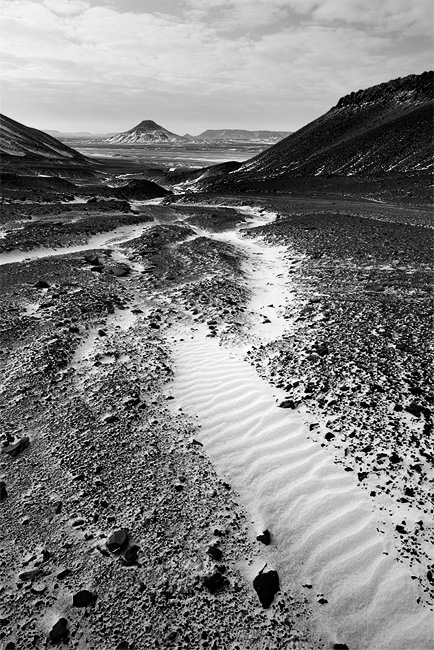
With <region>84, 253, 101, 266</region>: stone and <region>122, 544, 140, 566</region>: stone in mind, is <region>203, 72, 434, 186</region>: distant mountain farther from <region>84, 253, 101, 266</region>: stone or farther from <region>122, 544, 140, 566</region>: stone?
<region>122, 544, 140, 566</region>: stone

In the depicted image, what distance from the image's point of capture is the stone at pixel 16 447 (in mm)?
7059

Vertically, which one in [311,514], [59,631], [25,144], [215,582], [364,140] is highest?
[25,144]

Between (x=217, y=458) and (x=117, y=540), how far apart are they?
7.43 ft

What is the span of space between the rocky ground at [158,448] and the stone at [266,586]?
0.14 ft

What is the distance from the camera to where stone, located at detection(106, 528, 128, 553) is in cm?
536

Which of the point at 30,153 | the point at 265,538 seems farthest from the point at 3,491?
the point at 30,153

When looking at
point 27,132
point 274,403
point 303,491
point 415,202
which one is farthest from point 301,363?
point 27,132

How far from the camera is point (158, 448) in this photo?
7.15 metres

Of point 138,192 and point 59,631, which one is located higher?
point 138,192

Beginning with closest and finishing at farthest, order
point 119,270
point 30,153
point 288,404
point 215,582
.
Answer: point 215,582
point 288,404
point 119,270
point 30,153

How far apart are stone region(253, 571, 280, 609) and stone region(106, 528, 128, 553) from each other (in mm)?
1984

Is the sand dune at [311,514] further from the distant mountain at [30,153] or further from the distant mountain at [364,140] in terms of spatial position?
the distant mountain at [30,153]

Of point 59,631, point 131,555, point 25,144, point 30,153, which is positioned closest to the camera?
point 59,631

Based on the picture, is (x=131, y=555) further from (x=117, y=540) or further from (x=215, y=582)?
(x=215, y=582)
